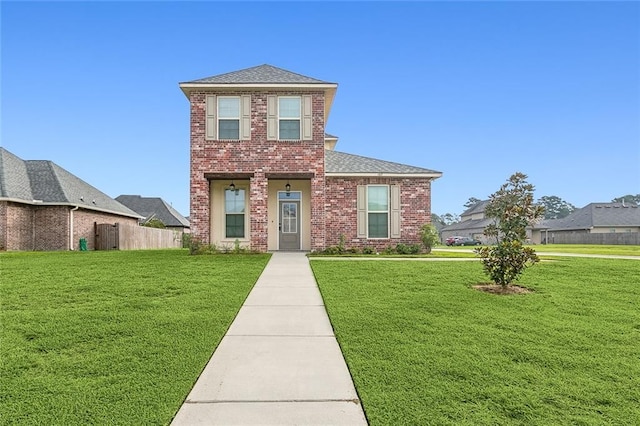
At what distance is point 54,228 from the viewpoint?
762 inches

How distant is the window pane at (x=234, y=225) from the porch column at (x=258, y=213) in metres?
0.99

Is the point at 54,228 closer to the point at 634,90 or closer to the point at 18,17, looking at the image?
the point at 18,17

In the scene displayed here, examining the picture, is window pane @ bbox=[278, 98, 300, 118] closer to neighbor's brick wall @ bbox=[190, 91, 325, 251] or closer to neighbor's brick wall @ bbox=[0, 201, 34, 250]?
neighbor's brick wall @ bbox=[190, 91, 325, 251]

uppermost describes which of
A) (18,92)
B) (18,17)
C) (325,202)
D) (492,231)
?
(18,17)

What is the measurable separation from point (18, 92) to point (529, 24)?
26.0 meters

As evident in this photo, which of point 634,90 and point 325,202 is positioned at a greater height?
point 634,90

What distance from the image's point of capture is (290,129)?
48.3ft

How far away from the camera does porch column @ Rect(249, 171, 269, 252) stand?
1444 centimetres

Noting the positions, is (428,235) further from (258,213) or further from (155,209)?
(155,209)

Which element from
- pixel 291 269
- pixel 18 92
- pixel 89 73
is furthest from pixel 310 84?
pixel 18 92

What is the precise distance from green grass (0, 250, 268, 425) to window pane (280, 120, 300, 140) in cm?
728

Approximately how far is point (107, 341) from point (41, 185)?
20.1 m

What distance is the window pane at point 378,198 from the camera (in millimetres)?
15688

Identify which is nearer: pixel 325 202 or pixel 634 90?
pixel 325 202
